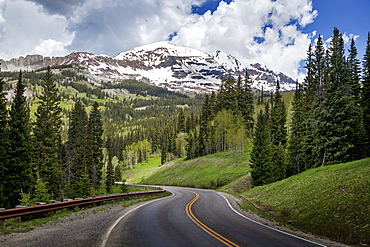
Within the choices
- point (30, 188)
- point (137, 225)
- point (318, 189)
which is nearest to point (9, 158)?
point (30, 188)

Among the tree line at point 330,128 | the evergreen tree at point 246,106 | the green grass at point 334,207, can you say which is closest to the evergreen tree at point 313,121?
the tree line at point 330,128

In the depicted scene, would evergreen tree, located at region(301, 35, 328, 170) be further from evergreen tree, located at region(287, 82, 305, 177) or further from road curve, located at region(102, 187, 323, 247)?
road curve, located at region(102, 187, 323, 247)

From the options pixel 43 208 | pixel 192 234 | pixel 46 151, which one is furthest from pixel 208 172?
pixel 192 234

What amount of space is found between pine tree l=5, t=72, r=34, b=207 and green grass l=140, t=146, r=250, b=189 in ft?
117

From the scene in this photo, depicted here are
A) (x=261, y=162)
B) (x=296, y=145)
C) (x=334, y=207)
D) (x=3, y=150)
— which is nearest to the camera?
(x=334, y=207)

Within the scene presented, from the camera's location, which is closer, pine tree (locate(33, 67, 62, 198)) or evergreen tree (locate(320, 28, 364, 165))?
evergreen tree (locate(320, 28, 364, 165))

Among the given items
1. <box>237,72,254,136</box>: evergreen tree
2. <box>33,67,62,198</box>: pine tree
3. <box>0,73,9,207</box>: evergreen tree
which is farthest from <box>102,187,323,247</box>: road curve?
<box>237,72,254,136</box>: evergreen tree

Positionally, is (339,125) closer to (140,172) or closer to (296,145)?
(296,145)

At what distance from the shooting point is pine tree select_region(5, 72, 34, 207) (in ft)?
97.6

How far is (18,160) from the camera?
99.8ft

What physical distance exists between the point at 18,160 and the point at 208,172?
43992 mm

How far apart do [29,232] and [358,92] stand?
167ft

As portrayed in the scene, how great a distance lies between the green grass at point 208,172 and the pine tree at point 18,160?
35693 millimetres

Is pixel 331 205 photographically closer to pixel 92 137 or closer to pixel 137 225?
pixel 137 225
